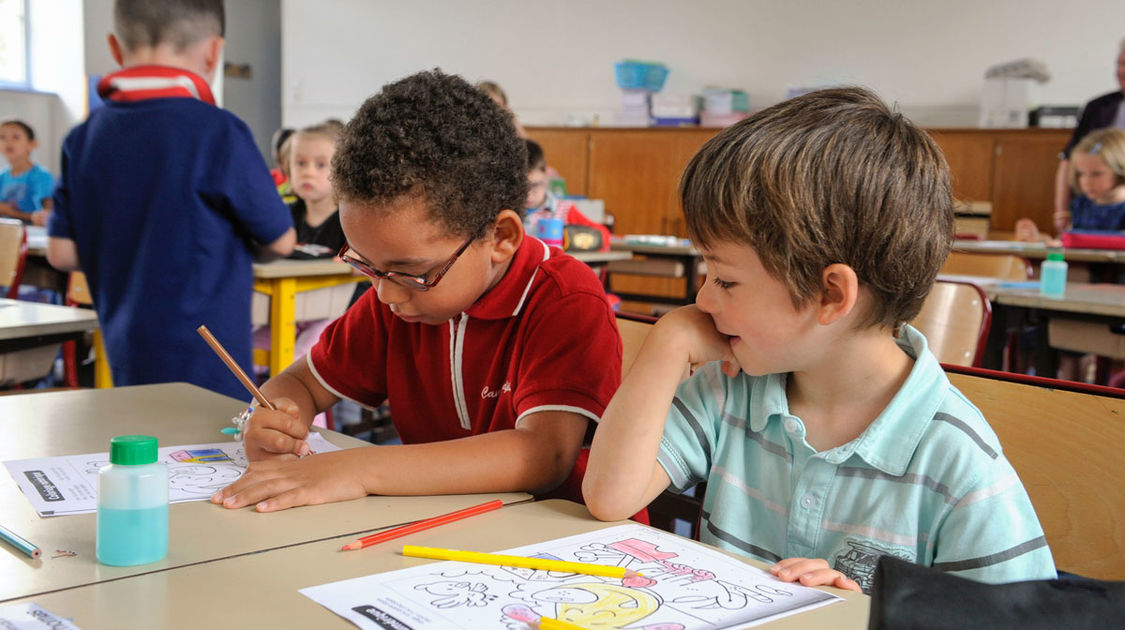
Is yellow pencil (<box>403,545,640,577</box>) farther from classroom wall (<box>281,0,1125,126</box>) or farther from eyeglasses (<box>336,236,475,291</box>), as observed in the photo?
classroom wall (<box>281,0,1125,126</box>)

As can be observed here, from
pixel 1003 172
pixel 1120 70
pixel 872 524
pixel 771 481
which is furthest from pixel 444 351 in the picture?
pixel 1003 172

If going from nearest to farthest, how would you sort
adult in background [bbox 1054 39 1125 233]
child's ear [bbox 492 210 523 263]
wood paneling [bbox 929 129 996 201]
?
child's ear [bbox 492 210 523 263]
adult in background [bbox 1054 39 1125 233]
wood paneling [bbox 929 129 996 201]

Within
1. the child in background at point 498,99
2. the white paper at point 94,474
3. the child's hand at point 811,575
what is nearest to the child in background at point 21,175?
the child in background at point 498,99

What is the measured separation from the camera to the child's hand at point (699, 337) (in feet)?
3.43

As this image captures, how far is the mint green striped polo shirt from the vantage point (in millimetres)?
924

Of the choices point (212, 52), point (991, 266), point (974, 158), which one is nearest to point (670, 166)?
point (974, 158)

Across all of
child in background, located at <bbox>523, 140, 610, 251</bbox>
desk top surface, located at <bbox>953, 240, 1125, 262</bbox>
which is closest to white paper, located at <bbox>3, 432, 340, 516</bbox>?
child in background, located at <bbox>523, 140, 610, 251</bbox>

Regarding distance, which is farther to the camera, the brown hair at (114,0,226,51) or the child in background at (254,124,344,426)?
the child in background at (254,124,344,426)

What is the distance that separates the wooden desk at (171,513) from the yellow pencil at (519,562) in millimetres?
98

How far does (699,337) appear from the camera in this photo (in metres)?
1.05

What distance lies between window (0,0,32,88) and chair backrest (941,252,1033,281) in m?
7.85

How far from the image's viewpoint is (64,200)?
216 centimetres

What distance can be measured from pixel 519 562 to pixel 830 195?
0.45m

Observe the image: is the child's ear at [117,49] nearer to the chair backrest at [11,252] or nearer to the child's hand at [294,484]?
the child's hand at [294,484]
